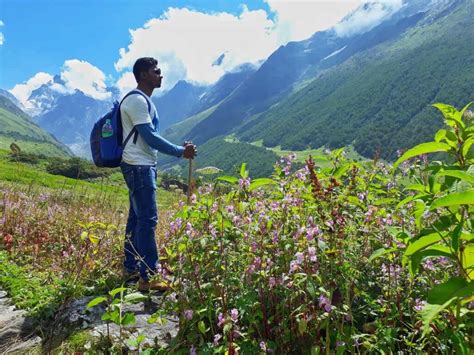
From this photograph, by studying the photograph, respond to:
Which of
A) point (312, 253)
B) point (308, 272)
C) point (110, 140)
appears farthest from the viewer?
point (110, 140)

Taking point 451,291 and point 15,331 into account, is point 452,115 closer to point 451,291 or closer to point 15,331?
point 451,291

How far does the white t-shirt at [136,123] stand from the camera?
18.5ft

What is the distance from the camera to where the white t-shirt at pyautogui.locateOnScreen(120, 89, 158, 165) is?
18.5 ft

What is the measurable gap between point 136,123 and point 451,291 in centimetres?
472

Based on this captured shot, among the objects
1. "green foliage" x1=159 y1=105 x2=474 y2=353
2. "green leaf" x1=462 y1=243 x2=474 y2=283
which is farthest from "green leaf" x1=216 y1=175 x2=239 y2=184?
"green leaf" x1=462 y1=243 x2=474 y2=283

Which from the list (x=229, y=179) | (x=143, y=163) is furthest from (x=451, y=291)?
(x=143, y=163)

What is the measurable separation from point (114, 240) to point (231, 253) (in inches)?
177

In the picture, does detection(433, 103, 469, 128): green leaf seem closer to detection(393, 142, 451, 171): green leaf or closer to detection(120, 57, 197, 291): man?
detection(393, 142, 451, 171): green leaf

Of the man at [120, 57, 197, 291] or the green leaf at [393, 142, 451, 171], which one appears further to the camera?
the man at [120, 57, 197, 291]

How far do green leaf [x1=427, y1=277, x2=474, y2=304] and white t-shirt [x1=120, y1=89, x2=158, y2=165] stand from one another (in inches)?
181

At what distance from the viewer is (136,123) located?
5.61 metres

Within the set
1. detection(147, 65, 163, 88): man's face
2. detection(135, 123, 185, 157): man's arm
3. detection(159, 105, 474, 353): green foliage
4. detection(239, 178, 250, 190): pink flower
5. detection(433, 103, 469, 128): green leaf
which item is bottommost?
detection(159, 105, 474, 353): green foliage

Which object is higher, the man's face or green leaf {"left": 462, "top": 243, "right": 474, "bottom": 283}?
the man's face

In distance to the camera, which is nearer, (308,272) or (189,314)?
(308,272)
